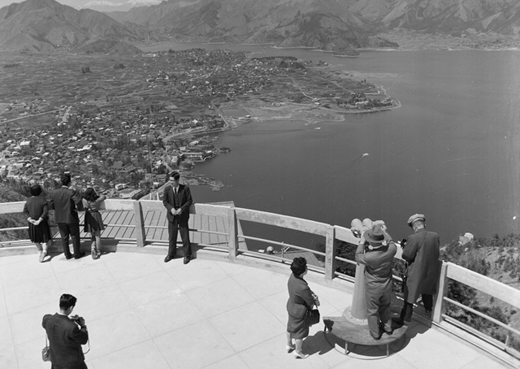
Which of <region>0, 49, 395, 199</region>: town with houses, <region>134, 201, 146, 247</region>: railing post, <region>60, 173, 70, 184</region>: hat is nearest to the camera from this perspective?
<region>60, 173, 70, 184</region>: hat

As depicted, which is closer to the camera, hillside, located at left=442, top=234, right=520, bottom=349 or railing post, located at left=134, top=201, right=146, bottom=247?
railing post, located at left=134, top=201, right=146, bottom=247

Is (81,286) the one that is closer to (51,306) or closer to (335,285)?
(51,306)

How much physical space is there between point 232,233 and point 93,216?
2154mm

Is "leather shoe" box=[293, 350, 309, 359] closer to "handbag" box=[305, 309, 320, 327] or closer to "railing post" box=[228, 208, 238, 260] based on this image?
"handbag" box=[305, 309, 320, 327]

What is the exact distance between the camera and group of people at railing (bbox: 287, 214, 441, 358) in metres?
4.71

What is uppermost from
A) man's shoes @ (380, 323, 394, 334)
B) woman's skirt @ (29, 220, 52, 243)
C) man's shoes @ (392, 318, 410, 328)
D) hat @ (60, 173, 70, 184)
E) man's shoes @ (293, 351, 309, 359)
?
hat @ (60, 173, 70, 184)

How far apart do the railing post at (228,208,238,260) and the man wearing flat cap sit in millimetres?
2554

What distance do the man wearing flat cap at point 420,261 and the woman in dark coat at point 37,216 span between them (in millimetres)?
5237

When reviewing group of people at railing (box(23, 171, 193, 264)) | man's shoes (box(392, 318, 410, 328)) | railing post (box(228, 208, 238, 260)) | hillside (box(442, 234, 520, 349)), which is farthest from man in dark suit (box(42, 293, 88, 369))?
hillside (box(442, 234, 520, 349))

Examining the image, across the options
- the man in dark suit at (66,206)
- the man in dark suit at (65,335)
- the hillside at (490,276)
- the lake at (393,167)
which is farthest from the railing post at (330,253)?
the lake at (393,167)

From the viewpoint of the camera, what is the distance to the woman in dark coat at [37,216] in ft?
22.9

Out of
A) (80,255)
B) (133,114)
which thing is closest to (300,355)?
(80,255)

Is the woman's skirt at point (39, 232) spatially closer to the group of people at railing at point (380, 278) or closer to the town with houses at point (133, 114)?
the group of people at railing at point (380, 278)

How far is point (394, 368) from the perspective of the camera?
191 inches
